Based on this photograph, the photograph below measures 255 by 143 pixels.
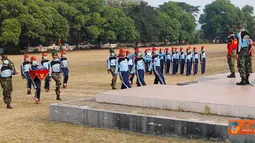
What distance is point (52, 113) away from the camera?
9656mm

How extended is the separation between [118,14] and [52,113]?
188ft

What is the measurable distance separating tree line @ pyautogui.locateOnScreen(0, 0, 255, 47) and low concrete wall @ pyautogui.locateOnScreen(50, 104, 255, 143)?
3801cm

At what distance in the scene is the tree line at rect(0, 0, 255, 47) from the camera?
4809cm

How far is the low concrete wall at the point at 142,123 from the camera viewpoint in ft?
23.8

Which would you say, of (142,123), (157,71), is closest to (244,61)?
(142,123)

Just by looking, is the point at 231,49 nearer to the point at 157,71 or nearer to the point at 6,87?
the point at 157,71

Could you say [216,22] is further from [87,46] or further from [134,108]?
[134,108]

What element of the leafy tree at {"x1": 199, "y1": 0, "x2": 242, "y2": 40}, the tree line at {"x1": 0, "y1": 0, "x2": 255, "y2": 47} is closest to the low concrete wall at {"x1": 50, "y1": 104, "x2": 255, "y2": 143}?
the tree line at {"x1": 0, "y1": 0, "x2": 255, "y2": 47}

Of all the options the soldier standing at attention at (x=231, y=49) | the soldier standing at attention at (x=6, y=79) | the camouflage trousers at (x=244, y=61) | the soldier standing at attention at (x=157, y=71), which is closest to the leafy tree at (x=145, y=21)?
the soldier standing at attention at (x=157, y=71)

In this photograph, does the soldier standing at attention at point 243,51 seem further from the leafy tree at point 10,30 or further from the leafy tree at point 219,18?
the leafy tree at point 219,18

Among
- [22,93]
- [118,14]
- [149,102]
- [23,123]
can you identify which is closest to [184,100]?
[149,102]

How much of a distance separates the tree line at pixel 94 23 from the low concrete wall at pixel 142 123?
38.0 meters

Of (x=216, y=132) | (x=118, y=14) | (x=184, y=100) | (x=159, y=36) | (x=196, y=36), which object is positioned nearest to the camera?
(x=216, y=132)

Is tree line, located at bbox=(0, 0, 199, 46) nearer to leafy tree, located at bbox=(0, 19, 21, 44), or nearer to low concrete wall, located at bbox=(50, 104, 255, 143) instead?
leafy tree, located at bbox=(0, 19, 21, 44)
